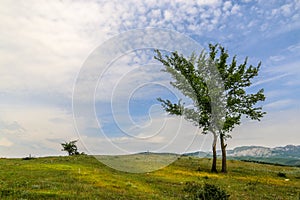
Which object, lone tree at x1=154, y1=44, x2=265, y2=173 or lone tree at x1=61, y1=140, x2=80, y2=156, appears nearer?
lone tree at x1=154, y1=44, x2=265, y2=173

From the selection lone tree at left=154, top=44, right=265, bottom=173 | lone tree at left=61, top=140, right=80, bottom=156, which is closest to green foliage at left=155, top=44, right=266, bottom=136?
lone tree at left=154, top=44, right=265, bottom=173

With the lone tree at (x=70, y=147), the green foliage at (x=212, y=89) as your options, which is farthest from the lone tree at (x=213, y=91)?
the lone tree at (x=70, y=147)

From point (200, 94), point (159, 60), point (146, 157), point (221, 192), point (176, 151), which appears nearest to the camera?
point (221, 192)

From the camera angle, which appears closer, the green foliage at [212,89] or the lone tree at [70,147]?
the green foliage at [212,89]

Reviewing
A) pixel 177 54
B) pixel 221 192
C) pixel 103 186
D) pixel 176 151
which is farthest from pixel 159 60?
pixel 221 192

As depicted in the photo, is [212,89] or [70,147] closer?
[212,89]

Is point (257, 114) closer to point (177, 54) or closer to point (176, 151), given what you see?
point (177, 54)

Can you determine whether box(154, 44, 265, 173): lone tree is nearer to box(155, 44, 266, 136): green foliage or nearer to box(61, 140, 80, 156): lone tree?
box(155, 44, 266, 136): green foliage

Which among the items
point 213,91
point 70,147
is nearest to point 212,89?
point 213,91

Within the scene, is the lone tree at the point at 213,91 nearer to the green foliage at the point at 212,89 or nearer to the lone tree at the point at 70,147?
the green foliage at the point at 212,89

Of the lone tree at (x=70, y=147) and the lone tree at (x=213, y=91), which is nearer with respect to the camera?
the lone tree at (x=213, y=91)

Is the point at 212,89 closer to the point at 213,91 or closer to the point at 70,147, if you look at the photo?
the point at 213,91

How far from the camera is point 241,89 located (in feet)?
152

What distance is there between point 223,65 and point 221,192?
3064 centimetres
